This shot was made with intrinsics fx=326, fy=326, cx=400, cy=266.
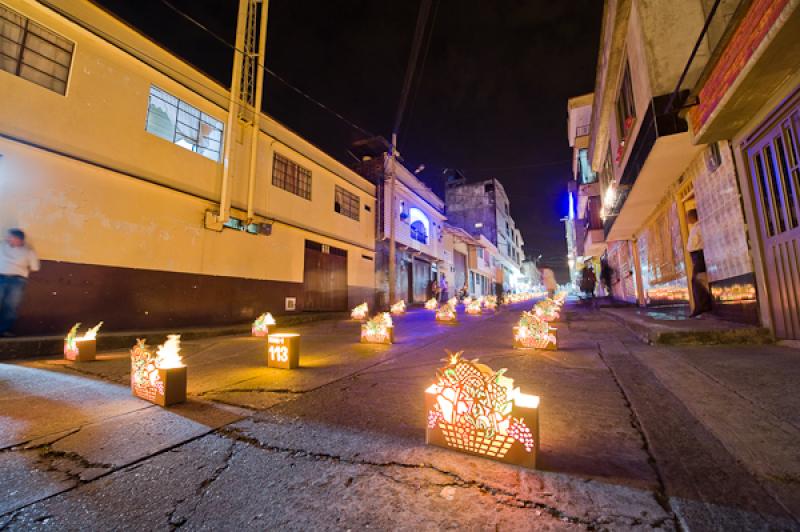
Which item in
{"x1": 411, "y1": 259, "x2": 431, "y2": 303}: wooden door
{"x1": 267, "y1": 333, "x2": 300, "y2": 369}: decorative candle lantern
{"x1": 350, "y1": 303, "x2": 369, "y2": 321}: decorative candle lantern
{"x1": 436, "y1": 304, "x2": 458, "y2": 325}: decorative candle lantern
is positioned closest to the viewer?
{"x1": 267, "y1": 333, "x2": 300, "y2": 369}: decorative candle lantern

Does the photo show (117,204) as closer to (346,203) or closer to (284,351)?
(284,351)

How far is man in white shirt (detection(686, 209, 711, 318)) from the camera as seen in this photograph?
302 inches

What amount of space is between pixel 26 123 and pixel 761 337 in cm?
1448

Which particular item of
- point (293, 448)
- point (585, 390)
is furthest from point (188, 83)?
point (585, 390)

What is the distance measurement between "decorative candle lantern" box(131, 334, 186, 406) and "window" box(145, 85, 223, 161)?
889 centimetres

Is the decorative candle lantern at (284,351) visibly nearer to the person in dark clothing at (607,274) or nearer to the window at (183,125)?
the window at (183,125)

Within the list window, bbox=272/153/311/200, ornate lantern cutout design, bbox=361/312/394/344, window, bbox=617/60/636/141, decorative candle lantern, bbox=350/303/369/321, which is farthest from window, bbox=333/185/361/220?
window, bbox=617/60/636/141

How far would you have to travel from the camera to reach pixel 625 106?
923cm

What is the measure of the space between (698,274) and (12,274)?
15.1m

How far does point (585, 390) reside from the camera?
11.4 feet

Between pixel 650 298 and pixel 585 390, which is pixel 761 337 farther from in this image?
pixel 650 298

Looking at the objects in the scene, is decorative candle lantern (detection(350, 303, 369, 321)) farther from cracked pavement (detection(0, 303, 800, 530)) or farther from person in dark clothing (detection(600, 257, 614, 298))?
person in dark clothing (detection(600, 257, 614, 298))

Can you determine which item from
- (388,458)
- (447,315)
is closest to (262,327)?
(447,315)

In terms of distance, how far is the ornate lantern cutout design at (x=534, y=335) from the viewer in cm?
587
